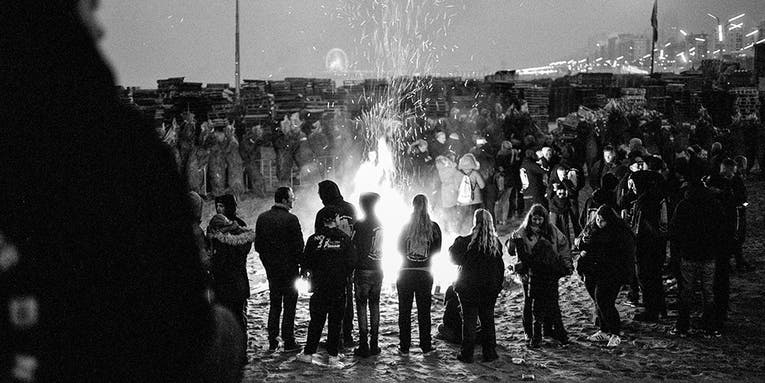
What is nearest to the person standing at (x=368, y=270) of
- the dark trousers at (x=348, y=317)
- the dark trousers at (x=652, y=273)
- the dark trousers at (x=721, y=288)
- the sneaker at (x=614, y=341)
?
the dark trousers at (x=348, y=317)

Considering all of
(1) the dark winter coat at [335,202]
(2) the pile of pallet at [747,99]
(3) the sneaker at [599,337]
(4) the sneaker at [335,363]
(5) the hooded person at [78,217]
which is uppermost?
(2) the pile of pallet at [747,99]

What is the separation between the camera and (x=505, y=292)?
35.9 feet

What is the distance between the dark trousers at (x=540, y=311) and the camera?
822cm

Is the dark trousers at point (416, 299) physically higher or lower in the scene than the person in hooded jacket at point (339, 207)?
lower

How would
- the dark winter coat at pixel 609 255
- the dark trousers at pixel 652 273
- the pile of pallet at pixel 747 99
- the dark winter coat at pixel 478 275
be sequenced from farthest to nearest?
the pile of pallet at pixel 747 99 → the dark trousers at pixel 652 273 → the dark winter coat at pixel 609 255 → the dark winter coat at pixel 478 275

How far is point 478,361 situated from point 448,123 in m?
12.6

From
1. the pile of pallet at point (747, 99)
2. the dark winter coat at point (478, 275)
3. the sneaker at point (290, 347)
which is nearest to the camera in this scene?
the dark winter coat at point (478, 275)

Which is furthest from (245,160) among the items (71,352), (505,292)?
(71,352)

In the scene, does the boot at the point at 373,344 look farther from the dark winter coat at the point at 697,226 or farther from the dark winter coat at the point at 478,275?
the dark winter coat at the point at 697,226

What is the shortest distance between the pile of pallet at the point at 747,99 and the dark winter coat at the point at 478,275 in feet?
64.7

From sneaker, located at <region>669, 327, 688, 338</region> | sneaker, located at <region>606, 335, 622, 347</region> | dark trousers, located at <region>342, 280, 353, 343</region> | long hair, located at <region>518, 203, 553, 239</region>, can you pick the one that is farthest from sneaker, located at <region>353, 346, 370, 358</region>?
sneaker, located at <region>669, 327, 688, 338</region>

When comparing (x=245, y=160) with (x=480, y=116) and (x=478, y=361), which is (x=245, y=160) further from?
(x=478, y=361)

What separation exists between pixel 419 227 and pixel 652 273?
3.13 meters

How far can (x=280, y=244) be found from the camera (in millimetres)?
8109
